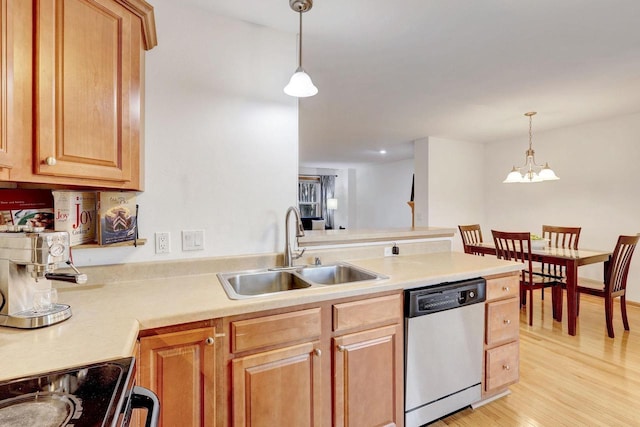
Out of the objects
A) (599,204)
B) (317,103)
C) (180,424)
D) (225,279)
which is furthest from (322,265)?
(599,204)

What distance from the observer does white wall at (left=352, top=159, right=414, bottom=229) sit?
7.48 meters

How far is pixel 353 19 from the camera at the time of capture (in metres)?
1.87

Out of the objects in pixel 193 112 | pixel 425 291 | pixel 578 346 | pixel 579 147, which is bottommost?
pixel 578 346

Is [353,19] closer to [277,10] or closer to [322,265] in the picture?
[277,10]

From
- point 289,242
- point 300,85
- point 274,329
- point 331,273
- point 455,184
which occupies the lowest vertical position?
point 274,329

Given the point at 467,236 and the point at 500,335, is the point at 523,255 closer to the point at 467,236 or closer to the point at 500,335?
the point at 467,236

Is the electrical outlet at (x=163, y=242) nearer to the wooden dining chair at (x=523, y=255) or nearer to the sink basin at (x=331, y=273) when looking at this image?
the sink basin at (x=331, y=273)

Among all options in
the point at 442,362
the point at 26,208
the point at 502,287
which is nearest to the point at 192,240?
the point at 26,208

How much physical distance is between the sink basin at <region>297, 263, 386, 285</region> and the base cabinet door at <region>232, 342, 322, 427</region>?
55 centimetres

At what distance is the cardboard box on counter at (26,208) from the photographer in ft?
4.14

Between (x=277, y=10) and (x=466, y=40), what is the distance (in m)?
1.29

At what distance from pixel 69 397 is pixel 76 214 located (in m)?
1.02

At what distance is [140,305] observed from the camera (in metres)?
1.19

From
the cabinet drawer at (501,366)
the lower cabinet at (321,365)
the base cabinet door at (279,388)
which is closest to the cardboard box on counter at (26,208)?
A: the lower cabinet at (321,365)
